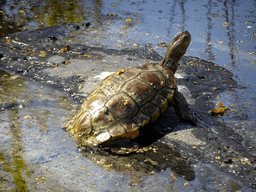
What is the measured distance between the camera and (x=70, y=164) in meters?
2.60

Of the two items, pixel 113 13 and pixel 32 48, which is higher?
pixel 113 13

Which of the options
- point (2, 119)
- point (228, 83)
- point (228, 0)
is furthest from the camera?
point (228, 0)

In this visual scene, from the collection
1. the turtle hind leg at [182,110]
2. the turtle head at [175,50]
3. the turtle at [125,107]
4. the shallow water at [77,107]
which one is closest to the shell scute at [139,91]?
the turtle at [125,107]

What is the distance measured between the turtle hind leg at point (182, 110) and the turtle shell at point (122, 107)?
17 centimetres

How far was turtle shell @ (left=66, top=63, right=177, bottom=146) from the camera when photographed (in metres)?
3.01

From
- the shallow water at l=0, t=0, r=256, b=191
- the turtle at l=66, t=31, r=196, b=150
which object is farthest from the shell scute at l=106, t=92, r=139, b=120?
the shallow water at l=0, t=0, r=256, b=191

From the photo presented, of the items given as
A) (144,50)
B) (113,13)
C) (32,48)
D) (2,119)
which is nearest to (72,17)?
(113,13)

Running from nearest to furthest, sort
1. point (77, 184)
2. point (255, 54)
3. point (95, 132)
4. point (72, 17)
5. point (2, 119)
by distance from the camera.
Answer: point (77, 184) < point (95, 132) < point (2, 119) < point (255, 54) < point (72, 17)

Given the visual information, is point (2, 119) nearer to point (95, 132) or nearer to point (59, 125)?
point (59, 125)

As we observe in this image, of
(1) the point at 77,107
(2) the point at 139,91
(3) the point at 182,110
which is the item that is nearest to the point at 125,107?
(2) the point at 139,91

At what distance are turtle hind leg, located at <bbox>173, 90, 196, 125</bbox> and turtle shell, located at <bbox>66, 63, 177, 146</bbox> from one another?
0.56 feet

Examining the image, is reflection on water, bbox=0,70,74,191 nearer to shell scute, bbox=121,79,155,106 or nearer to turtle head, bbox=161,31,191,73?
shell scute, bbox=121,79,155,106

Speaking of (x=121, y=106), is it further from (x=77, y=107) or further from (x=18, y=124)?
(x=18, y=124)

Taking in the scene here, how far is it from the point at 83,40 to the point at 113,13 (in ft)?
6.61
